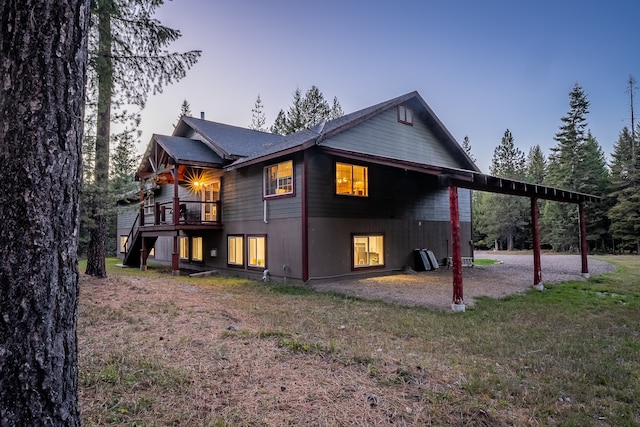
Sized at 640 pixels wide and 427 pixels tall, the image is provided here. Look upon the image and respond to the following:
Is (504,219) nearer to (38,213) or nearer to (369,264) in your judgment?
(369,264)

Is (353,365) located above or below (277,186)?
below

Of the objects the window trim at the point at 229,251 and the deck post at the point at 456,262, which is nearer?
the deck post at the point at 456,262

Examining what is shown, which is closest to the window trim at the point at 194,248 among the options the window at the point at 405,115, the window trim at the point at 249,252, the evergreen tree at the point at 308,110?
the window trim at the point at 249,252

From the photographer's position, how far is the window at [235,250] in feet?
43.4

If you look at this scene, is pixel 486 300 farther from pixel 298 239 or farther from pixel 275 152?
pixel 275 152

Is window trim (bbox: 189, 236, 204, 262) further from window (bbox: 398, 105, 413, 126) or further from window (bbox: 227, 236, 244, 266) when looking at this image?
window (bbox: 398, 105, 413, 126)

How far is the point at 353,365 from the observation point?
3844mm

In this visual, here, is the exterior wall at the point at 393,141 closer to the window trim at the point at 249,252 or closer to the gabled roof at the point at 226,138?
the gabled roof at the point at 226,138

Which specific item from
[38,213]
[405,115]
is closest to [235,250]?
[405,115]

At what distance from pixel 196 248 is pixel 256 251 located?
4.85m

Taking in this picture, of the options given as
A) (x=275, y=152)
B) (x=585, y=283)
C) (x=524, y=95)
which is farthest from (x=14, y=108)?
(x=524, y=95)

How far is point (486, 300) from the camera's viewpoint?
316 inches

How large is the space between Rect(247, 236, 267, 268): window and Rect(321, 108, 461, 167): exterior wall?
13.2 feet

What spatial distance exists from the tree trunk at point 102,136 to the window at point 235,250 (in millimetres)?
4375
